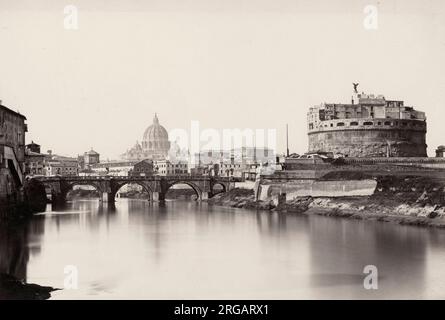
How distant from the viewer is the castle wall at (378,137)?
5659cm

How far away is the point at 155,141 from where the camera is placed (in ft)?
415

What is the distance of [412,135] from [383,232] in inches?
1244

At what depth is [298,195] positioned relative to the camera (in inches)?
1834

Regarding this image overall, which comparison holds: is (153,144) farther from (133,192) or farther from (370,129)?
(370,129)

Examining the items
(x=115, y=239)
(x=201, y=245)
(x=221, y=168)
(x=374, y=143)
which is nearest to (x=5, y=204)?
(x=115, y=239)

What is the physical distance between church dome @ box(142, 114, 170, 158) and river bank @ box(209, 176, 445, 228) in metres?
79.0

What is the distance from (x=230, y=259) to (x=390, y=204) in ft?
55.1

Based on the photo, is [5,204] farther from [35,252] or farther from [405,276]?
[405,276]

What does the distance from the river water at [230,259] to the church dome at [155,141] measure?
3547 inches

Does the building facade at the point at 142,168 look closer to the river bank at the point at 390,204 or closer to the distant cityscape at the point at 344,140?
the distant cityscape at the point at 344,140

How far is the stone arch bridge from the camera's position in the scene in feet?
205

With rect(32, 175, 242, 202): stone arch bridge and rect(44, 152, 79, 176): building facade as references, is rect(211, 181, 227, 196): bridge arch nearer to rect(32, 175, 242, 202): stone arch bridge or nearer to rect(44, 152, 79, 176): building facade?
rect(32, 175, 242, 202): stone arch bridge

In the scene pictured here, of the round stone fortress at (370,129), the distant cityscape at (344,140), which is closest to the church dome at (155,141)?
the distant cityscape at (344,140)
